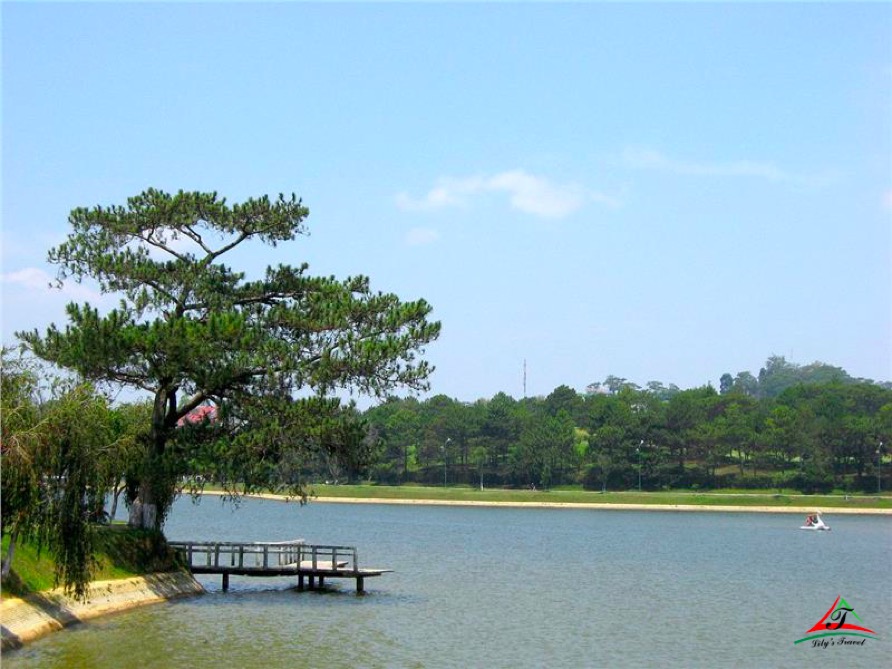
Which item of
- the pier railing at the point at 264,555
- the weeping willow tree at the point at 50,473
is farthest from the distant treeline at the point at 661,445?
the weeping willow tree at the point at 50,473

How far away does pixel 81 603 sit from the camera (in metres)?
33.8

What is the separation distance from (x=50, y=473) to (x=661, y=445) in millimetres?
128161

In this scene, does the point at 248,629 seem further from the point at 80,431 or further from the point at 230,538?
the point at 230,538

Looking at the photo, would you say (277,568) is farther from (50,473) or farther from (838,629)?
(838,629)

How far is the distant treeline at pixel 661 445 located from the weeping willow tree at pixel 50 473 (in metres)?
108

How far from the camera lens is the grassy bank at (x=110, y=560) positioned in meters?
31.7

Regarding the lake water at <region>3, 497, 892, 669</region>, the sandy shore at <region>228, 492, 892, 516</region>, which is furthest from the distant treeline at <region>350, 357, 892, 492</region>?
the lake water at <region>3, 497, 892, 669</region>

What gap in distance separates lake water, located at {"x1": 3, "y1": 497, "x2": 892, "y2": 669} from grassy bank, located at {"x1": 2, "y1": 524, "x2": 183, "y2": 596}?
170cm

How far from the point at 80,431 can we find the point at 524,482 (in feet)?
420

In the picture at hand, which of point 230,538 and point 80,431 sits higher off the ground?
point 80,431

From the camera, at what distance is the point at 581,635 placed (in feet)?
121

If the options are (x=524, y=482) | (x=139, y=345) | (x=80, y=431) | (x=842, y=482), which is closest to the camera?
(x=80, y=431)

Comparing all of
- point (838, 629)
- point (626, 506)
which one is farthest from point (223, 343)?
point (626, 506)

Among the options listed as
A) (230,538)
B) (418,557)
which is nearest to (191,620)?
(418,557)
